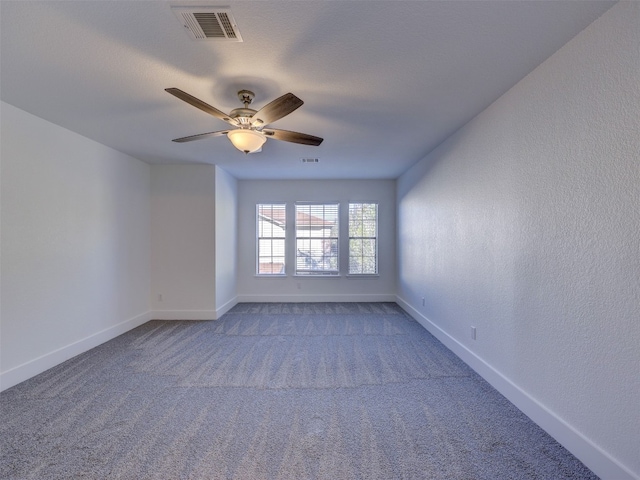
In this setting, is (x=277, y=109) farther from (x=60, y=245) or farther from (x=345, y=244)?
(x=345, y=244)

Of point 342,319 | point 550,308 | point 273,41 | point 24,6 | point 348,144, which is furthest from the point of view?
point 342,319

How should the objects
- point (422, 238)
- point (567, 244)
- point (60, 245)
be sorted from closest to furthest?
point (567, 244) < point (60, 245) < point (422, 238)

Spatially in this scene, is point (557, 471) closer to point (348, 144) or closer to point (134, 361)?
point (348, 144)

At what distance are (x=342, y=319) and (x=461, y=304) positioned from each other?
204cm

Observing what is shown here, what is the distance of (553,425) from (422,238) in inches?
108

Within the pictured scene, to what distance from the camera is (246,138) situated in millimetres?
2395

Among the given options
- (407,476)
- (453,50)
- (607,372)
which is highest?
(453,50)

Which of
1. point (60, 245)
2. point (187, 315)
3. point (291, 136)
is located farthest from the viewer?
point (187, 315)

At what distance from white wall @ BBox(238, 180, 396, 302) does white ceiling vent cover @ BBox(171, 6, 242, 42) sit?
4167 millimetres

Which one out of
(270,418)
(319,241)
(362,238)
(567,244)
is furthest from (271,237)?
(567,244)

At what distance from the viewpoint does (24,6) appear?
149 centimetres

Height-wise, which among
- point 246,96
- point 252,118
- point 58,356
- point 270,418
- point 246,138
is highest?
point 246,96

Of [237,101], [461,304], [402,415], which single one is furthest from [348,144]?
[402,415]

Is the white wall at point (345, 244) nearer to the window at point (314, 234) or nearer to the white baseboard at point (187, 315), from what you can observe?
the window at point (314, 234)
